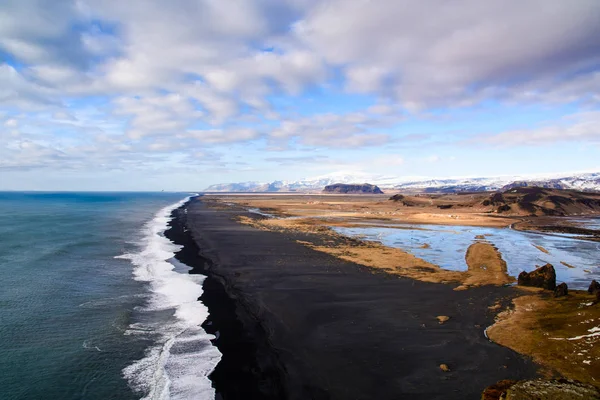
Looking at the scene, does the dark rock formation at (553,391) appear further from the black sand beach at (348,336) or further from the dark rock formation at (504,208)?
the dark rock formation at (504,208)

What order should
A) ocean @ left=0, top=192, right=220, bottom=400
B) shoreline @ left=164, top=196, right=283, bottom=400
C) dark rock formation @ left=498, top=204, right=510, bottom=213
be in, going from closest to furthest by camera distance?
shoreline @ left=164, top=196, right=283, bottom=400, ocean @ left=0, top=192, right=220, bottom=400, dark rock formation @ left=498, top=204, right=510, bottom=213

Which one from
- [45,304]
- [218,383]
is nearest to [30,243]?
[45,304]

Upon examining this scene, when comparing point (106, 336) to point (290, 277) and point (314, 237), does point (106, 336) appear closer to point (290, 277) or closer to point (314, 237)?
point (290, 277)

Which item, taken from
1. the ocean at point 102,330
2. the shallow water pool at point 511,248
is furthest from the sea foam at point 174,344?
the shallow water pool at point 511,248

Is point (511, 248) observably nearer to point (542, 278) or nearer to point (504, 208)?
point (542, 278)

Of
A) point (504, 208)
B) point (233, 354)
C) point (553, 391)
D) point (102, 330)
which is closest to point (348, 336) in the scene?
point (233, 354)

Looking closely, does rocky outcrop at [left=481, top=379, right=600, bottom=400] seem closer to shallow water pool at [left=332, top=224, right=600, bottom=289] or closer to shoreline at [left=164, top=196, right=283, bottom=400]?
shoreline at [left=164, top=196, right=283, bottom=400]

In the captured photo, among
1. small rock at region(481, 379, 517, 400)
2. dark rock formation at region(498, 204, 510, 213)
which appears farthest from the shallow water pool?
dark rock formation at region(498, 204, 510, 213)
